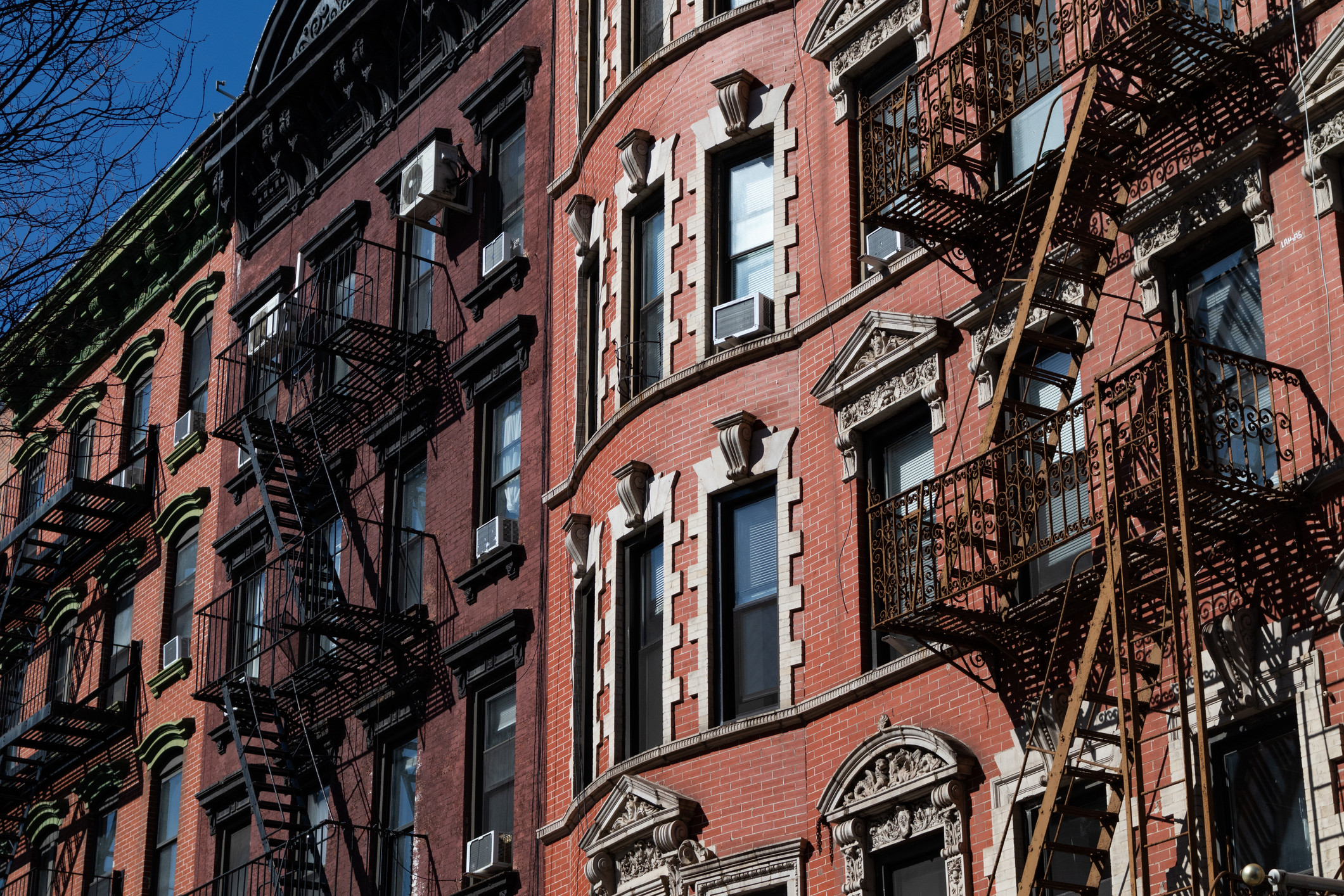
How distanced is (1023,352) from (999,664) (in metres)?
2.62

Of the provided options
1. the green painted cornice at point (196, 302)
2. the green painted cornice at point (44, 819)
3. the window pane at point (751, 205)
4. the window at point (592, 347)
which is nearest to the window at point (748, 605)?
the window pane at point (751, 205)

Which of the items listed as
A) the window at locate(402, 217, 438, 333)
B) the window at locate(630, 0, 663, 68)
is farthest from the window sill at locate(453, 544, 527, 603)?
the window at locate(630, 0, 663, 68)

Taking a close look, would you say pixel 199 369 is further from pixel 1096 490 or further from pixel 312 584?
pixel 1096 490

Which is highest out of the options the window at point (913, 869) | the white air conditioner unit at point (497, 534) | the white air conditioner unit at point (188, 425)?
the white air conditioner unit at point (188, 425)

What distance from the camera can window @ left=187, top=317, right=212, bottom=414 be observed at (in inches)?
1265

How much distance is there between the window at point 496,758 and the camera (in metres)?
21.8

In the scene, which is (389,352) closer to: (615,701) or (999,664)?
(615,701)

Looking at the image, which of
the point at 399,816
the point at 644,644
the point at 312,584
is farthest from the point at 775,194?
the point at 312,584

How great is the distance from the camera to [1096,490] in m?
14.9

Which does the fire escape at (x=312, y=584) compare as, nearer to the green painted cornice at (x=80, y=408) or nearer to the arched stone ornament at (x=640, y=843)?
the arched stone ornament at (x=640, y=843)

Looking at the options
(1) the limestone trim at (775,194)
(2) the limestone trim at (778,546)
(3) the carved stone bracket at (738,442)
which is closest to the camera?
(2) the limestone trim at (778,546)

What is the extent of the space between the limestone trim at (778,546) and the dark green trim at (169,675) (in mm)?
13039

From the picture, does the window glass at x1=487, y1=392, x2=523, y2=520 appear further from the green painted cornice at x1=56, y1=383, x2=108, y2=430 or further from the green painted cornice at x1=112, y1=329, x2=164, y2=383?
the green painted cornice at x1=56, y1=383, x2=108, y2=430

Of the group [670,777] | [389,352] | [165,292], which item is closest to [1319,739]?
[670,777]
